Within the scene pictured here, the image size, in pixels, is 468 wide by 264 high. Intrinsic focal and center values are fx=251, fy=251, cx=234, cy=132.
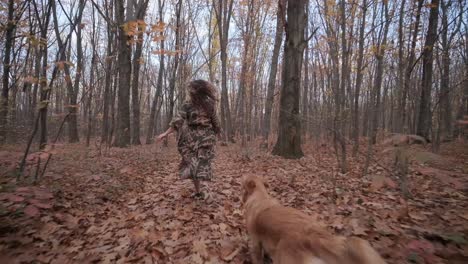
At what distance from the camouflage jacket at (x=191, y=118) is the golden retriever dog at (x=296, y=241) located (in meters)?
2.06

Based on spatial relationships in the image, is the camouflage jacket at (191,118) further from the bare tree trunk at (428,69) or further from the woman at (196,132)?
the bare tree trunk at (428,69)

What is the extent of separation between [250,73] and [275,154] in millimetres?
13962

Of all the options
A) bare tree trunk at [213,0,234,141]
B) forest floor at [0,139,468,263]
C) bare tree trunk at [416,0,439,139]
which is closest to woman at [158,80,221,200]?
forest floor at [0,139,468,263]

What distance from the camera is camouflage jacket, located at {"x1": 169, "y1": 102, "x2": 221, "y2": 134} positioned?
14.5 ft

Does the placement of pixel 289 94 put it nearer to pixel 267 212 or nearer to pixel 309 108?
pixel 267 212

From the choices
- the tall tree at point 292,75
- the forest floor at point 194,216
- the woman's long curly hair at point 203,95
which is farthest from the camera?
the tall tree at point 292,75

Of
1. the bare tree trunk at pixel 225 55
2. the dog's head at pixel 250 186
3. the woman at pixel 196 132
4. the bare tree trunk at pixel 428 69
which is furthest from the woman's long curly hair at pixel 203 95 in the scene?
the bare tree trunk at pixel 225 55

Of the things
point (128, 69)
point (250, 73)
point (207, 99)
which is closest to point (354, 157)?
point (207, 99)

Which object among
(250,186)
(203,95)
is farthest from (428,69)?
(250,186)

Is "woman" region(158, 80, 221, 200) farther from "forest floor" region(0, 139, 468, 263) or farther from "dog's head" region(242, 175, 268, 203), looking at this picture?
"dog's head" region(242, 175, 268, 203)

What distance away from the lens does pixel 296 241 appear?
71.9 inches

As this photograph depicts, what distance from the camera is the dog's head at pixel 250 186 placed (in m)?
3.09

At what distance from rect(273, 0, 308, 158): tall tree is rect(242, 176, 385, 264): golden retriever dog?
5276 mm

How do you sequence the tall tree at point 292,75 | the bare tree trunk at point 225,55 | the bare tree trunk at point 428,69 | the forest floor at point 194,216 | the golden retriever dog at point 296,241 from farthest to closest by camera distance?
1. the bare tree trunk at point 225,55
2. the bare tree trunk at point 428,69
3. the tall tree at point 292,75
4. the forest floor at point 194,216
5. the golden retriever dog at point 296,241
